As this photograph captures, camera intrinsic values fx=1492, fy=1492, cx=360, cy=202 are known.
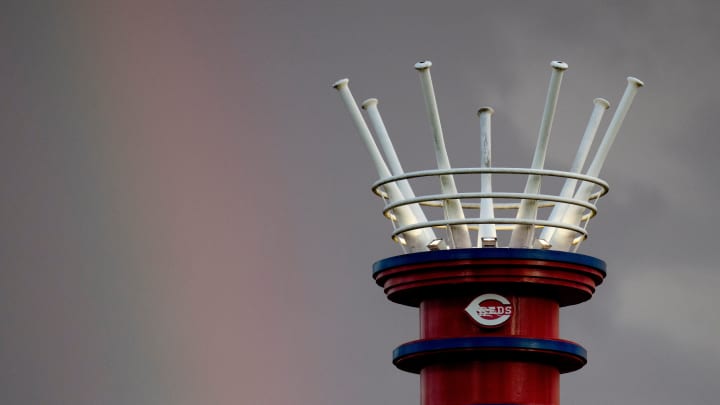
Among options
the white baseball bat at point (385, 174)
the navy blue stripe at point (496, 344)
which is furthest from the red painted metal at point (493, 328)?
the white baseball bat at point (385, 174)

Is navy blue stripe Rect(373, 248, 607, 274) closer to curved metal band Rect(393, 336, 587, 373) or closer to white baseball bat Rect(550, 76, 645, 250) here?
white baseball bat Rect(550, 76, 645, 250)

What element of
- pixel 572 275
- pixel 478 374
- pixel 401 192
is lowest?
pixel 478 374

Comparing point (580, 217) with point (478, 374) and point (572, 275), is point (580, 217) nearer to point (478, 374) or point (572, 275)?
point (572, 275)

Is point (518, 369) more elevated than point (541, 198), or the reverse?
point (541, 198)

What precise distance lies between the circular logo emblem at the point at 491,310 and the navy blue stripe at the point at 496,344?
480 mm

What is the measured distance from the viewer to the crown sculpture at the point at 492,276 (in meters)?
30.2

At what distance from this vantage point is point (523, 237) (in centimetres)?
3098

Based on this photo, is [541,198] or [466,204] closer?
[541,198]

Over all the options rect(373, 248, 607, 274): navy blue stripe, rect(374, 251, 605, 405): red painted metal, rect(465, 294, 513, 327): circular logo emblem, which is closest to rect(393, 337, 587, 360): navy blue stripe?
rect(374, 251, 605, 405): red painted metal

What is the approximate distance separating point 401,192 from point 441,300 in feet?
8.72

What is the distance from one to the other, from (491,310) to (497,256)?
1.18 meters

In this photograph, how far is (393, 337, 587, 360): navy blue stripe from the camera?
1184 inches

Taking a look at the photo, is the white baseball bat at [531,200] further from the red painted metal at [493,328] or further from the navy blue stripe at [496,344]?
the navy blue stripe at [496,344]

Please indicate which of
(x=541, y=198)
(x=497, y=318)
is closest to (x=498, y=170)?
(x=541, y=198)
